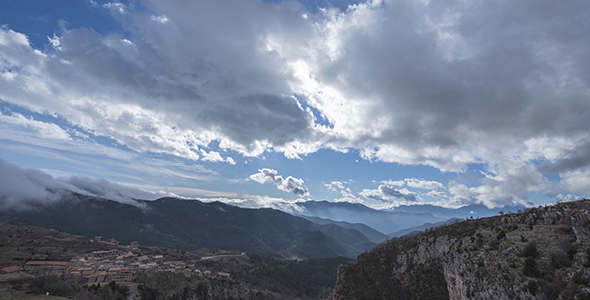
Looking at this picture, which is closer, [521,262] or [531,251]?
[521,262]

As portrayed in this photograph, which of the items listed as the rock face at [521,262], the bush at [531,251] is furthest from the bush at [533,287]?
the bush at [531,251]

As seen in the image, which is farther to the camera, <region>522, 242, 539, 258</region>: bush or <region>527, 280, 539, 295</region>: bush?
<region>522, 242, 539, 258</region>: bush

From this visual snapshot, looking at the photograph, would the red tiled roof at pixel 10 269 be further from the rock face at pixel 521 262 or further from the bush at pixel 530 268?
the bush at pixel 530 268

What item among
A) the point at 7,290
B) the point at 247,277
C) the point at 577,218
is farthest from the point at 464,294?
the point at 247,277

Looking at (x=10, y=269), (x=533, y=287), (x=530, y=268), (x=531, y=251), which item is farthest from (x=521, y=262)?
(x=10, y=269)

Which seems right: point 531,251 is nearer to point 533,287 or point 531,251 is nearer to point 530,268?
point 530,268

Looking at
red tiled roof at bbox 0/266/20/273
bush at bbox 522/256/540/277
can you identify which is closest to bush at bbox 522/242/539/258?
bush at bbox 522/256/540/277

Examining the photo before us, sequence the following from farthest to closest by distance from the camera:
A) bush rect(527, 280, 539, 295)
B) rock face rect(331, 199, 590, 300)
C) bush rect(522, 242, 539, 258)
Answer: bush rect(522, 242, 539, 258), bush rect(527, 280, 539, 295), rock face rect(331, 199, 590, 300)

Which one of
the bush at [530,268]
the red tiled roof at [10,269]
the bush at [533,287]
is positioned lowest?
the red tiled roof at [10,269]

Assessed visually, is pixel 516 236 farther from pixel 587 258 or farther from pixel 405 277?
pixel 405 277

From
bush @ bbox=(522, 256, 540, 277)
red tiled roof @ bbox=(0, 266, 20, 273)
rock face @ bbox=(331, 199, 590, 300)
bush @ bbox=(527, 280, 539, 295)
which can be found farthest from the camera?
red tiled roof @ bbox=(0, 266, 20, 273)

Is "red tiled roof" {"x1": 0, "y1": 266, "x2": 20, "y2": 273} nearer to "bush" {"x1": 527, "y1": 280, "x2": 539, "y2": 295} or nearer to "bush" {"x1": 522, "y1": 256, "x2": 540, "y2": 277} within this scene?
"bush" {"x1": 527, "y1": 280, "x2": 539, "y2": 295}

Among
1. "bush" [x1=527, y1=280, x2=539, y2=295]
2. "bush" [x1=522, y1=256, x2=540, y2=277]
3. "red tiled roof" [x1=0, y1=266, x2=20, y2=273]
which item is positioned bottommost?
"red tiled roof" [x1=0, y1=266, x2=20, y2=273]

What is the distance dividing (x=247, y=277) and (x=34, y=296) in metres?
132
